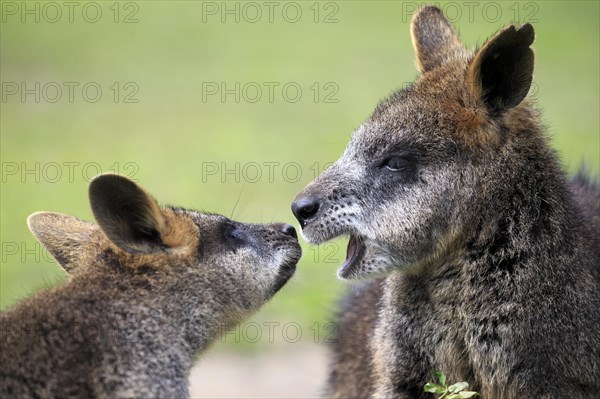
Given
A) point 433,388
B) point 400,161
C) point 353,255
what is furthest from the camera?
point 353,255

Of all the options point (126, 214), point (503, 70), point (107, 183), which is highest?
point (503, 70)

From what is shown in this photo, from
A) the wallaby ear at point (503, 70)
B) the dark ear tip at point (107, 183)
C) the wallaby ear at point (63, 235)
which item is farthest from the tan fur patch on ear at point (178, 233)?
the wallaby ear at point (503, 70)

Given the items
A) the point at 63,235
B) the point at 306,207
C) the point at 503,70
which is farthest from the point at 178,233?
the point at 503,70

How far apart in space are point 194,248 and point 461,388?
6.00 ft

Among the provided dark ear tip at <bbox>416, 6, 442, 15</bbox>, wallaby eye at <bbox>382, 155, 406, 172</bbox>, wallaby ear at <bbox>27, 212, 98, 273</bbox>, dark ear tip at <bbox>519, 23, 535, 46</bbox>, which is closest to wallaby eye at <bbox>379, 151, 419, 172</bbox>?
wallaby eye at <bbox>382, 155, 406, 172</bbox>

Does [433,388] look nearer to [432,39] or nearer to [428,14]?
[432,39]

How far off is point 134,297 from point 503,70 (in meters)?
2.75

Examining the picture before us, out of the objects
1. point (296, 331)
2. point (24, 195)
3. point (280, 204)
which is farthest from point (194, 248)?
point (24, 195)

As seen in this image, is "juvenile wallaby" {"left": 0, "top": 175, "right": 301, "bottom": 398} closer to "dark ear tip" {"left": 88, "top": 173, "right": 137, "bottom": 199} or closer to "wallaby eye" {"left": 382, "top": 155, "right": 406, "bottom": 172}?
"dark ear tip" {"left": 88, "top": 173, "right": 137, "bottom": 199}

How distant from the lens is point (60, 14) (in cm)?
3192

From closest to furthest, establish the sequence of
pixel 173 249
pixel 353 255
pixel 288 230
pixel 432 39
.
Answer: pixel 173 249 → pixel 353 255 → pixel 288 230 → pixel 432 39

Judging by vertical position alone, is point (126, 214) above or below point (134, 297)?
above

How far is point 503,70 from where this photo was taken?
6789mm

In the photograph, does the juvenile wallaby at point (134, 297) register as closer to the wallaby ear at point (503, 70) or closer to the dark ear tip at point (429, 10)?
the wallaby ear at point (503, 70)
